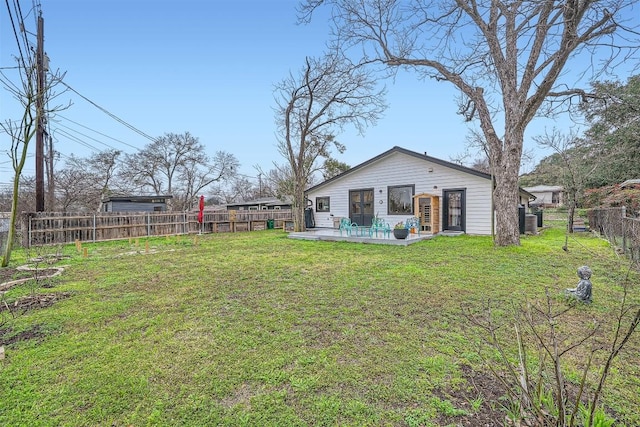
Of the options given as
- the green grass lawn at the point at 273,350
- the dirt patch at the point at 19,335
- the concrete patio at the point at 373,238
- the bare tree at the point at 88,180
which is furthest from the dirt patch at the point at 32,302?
the bare tree at the point at 88,180

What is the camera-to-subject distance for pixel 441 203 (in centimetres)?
1221

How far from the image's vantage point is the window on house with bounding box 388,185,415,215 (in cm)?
1308

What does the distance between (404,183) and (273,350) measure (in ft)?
38.4

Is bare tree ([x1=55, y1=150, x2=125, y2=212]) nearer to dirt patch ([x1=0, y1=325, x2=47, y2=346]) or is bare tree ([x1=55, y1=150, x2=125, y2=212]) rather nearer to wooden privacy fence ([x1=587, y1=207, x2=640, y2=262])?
dirt patch ([x1=0, y1=325, x2=47, y2=346])

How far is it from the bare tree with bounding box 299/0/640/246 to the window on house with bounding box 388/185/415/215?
174 inches

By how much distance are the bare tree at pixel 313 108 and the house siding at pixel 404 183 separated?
1979 mm

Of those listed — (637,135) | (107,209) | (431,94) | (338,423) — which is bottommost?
(338,423)

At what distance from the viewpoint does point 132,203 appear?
17719mm

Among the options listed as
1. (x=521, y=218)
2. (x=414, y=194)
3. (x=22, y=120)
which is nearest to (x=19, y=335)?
(x=22, y=120)

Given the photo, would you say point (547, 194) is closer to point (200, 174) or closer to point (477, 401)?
point (200, 174)

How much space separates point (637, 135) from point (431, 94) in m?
10.8

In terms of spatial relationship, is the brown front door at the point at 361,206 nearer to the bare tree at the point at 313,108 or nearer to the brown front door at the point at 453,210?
the bare tree at the point at 313,108

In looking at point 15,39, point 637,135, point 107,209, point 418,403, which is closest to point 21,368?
point 418,403

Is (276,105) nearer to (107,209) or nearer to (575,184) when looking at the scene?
(107,209)
